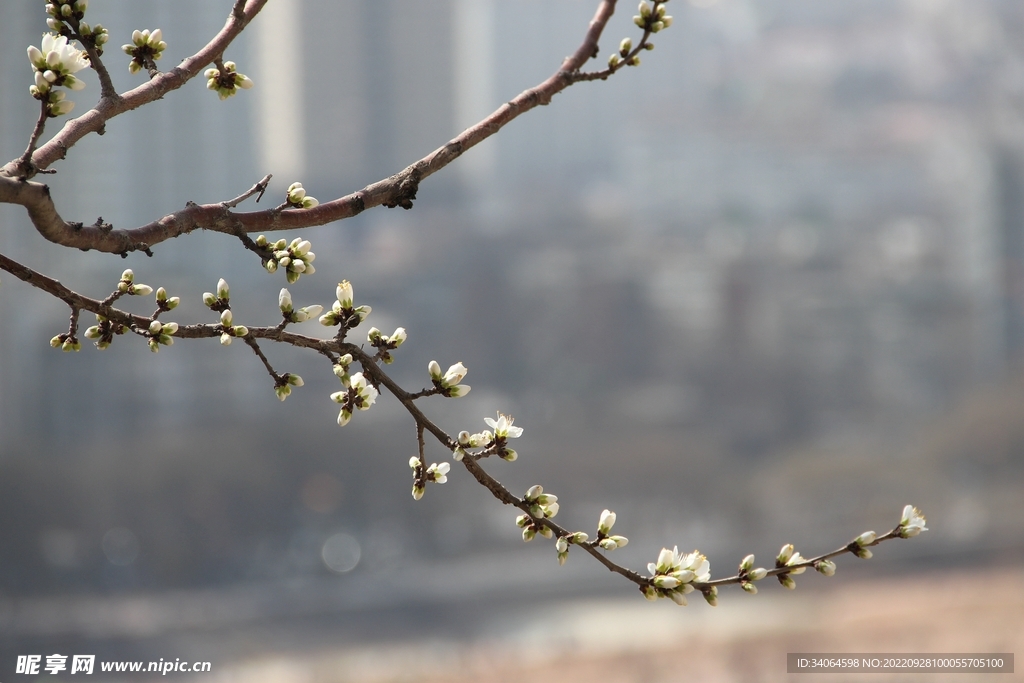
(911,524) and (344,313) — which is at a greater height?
(344,313)

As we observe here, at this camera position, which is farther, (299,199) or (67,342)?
(67,342)

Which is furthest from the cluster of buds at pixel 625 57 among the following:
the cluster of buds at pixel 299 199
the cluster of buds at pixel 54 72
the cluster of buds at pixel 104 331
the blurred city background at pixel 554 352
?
the blurred city background at pixel 554 352

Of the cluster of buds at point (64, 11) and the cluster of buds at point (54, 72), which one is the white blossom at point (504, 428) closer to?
the cluster of buds at point (54, 72)

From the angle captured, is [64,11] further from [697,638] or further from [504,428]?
[697,638]

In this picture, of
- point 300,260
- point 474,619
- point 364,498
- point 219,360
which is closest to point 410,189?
point 300,260

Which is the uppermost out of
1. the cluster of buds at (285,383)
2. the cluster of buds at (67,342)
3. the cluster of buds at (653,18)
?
the cluster of buds at (653,18)

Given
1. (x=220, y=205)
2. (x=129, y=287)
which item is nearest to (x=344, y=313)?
(x=220, y=205)
